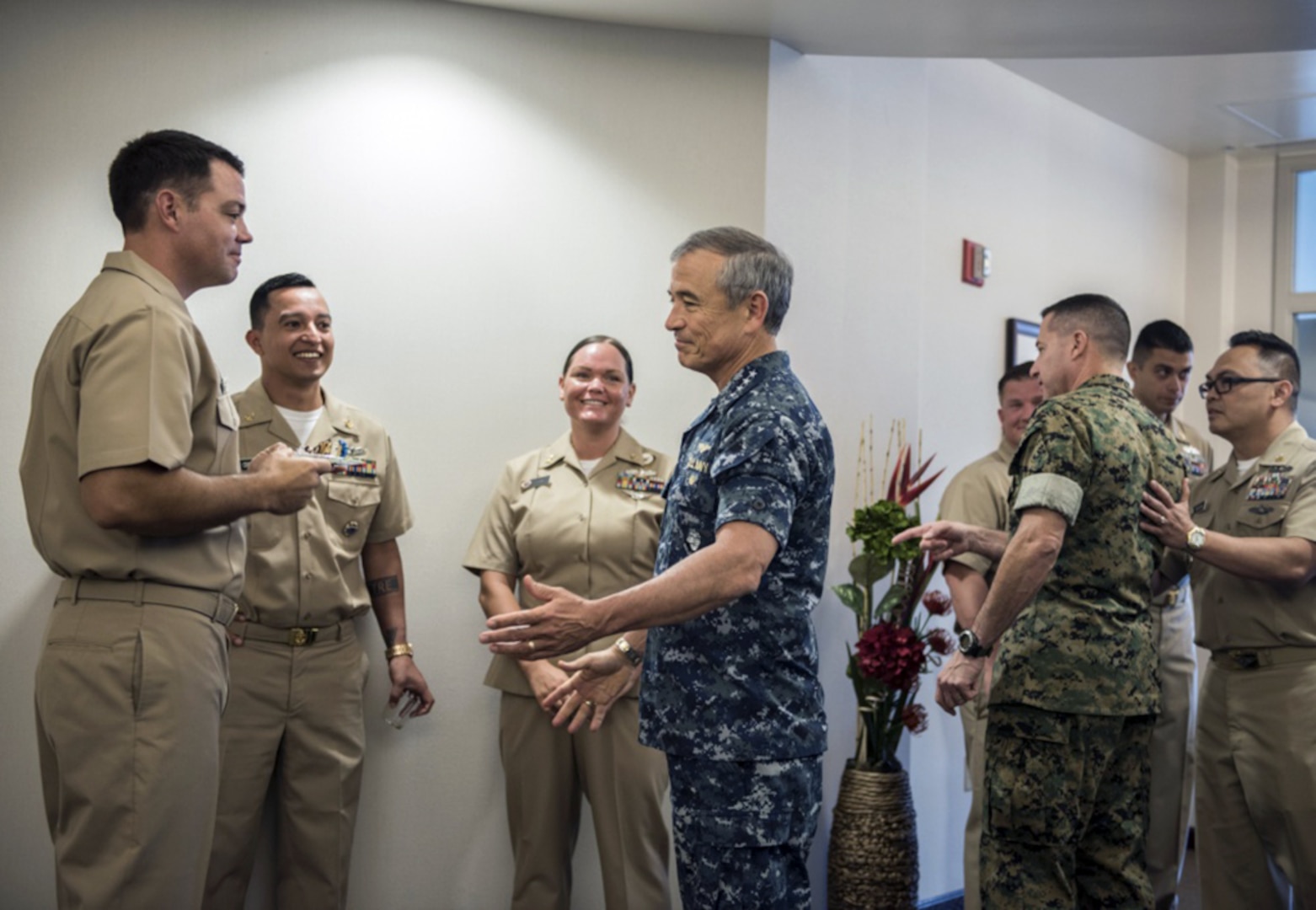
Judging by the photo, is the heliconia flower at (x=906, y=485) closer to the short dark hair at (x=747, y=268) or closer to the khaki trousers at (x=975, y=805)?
the khaki trousers at (x=975, y=805)

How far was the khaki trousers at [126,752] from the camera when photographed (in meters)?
2.15

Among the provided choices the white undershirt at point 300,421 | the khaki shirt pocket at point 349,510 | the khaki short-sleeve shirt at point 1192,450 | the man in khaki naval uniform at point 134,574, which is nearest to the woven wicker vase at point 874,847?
the khaki short-sleeve shirt at point 1192,450

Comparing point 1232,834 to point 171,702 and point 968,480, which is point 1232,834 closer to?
point 968,480

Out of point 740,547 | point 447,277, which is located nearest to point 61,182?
point 447,277

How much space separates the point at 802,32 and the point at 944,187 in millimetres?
1258

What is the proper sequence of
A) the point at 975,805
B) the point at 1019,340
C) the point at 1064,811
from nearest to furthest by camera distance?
the point at 1064,811 → the point at 975,805 → the point at 1019,340

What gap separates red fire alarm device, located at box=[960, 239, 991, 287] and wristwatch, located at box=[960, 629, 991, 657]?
2504 mm

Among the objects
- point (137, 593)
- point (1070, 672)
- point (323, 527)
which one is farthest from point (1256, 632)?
point (137, 593)

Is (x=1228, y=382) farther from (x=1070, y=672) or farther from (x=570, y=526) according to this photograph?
(x=570, y=526)

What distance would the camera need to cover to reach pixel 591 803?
3648 millimetres

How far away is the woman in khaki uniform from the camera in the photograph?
3604 millimetres

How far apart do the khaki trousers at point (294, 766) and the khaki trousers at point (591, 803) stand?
47 cm

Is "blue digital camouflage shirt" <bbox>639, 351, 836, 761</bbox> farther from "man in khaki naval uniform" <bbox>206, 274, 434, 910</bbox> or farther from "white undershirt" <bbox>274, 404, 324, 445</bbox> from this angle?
"white undershirt" <bbox>274, 404, 324, 445</bbox>

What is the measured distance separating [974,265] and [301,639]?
3131mm
